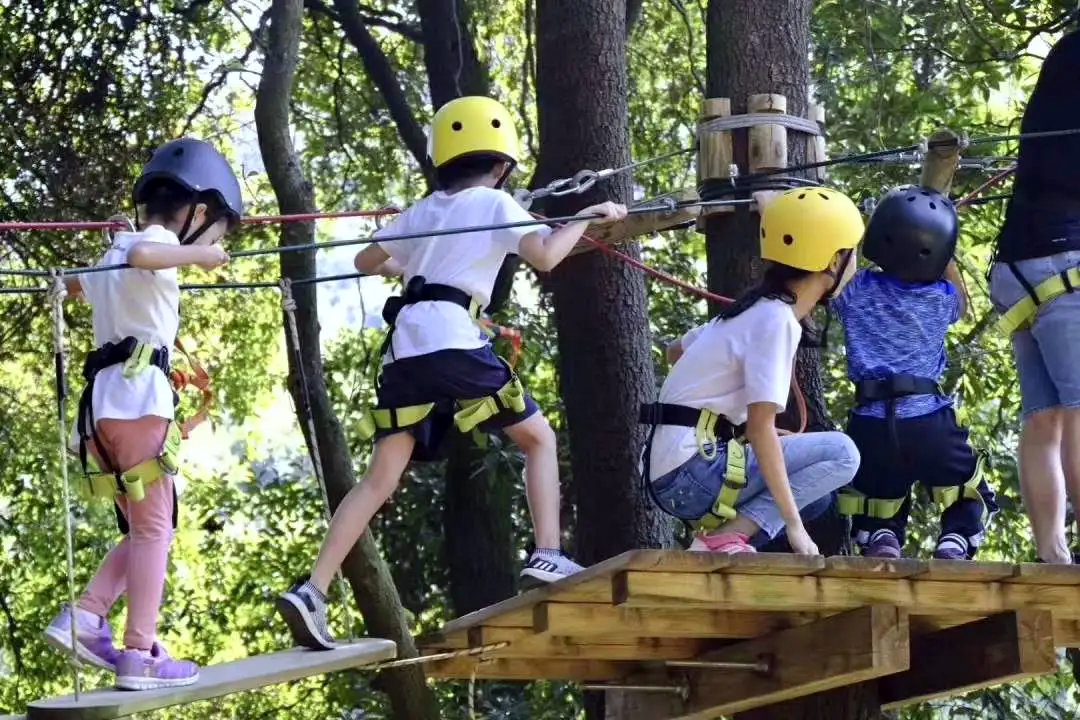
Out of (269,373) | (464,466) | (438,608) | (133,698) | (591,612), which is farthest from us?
(269,373)

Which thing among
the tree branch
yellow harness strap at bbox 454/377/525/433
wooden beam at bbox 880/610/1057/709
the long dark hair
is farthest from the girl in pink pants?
Result: the tree branch

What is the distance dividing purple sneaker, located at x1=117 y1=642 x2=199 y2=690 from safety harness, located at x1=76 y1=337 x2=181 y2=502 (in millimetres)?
465

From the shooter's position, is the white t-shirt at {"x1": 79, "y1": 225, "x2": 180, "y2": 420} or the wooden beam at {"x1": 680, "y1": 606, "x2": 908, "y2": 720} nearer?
the white t-shirt at {"x1": 79, "y1": 225, "x2": 180, "y2": 420}

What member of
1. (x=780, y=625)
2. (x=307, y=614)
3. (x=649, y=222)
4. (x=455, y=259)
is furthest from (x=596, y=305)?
(x=307, y=614)

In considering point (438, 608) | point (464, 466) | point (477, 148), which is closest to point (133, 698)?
point (477, 148)

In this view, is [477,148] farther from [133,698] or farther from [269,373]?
[269,373]

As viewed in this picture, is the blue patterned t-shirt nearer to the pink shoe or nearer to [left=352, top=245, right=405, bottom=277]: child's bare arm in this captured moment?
the pink shoe

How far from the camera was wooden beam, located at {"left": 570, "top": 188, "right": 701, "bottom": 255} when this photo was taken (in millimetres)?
7074

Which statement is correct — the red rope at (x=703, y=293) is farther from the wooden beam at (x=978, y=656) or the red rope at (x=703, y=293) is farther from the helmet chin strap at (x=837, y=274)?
the wooden beam at (x=978, y=656)

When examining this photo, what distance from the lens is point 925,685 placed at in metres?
6.76

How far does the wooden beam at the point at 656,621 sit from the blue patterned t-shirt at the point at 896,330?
789 millimetres

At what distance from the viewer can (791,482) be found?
19.9 ft

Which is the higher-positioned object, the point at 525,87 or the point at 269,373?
the point at 525,87

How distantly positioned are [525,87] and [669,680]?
19.6 feet
